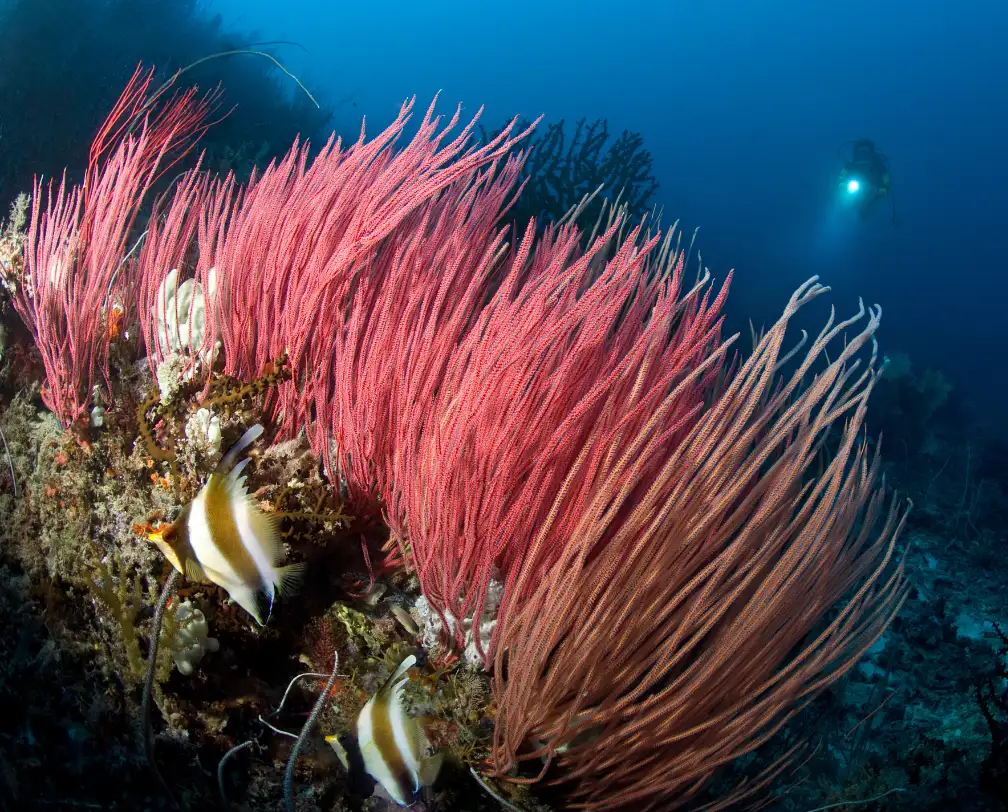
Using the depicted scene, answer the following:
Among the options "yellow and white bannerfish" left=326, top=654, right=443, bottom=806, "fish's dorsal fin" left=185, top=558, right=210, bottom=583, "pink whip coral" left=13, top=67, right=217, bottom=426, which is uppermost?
"pink whip coral" left=13, top=67, right=217, bottom=426

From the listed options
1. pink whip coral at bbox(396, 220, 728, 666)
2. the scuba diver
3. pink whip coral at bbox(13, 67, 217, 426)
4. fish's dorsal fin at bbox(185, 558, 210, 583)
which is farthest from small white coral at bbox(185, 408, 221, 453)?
the scuba diver

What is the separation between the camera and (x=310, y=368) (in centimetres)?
242

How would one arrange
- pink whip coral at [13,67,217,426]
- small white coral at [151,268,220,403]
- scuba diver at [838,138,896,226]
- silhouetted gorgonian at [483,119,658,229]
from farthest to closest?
scuba diver at [838,138,896,226] < silhouetted gorgonian at [483,119,658,229] < small white coral at [151,268,220,403] < pink whip coral at [13,67,217,426]

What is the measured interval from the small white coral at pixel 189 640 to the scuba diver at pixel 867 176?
25482mm

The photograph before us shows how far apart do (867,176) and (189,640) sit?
84.5 feet

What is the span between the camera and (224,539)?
127 cm

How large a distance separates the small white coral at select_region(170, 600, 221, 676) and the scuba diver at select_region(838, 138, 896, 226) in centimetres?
2548

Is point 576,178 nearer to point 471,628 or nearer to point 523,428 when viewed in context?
point 523,428

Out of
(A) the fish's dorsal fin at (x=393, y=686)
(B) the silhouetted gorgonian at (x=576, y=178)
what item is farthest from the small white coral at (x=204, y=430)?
(B) the silhouetted gorgonian at (x=576, y=178)

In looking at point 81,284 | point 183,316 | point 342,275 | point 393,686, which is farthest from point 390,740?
point 81,284

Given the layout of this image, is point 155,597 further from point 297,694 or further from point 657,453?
point 657,453

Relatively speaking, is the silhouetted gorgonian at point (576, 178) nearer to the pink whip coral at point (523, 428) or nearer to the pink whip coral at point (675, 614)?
the pink whip coral at point (523, 428)

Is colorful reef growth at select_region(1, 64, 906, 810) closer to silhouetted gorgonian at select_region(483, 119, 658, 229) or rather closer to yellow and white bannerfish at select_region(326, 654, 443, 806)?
yellow and white bannerfish at select_region(326, 654, 443, 806)

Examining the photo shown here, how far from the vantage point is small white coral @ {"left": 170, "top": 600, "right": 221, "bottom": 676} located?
65.2 inches
